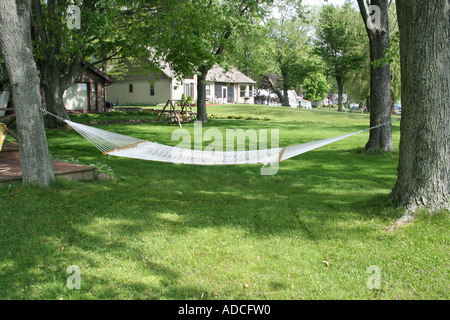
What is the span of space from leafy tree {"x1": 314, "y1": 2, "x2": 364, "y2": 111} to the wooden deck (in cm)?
2630

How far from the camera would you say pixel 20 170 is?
515 cm

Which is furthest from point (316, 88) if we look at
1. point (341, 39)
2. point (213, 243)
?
point (213, 243)

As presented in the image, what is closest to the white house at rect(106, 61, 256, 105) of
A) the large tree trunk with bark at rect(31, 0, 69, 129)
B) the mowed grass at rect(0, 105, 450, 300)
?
the large tree trunk with bark at rect(31, 0, 69, 129)

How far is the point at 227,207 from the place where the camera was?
449cm

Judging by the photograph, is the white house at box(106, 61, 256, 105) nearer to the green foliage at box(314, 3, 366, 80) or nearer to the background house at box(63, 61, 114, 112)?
the background house at box(63, 61, 114, 112)

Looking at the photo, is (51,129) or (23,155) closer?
(23,155)

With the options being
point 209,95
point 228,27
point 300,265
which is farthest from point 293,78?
point 300,265

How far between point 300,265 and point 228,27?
42.1ft

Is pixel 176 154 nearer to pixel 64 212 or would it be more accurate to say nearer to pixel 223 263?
pixel 64 212

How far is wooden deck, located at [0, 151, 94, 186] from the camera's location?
482 centimetres

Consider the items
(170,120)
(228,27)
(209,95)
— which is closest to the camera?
(228,27)

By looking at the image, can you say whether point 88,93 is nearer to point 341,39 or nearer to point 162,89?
point 162,89

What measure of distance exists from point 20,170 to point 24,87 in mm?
1177

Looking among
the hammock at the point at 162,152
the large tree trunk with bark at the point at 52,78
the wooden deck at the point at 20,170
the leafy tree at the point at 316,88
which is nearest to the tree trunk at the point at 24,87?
the wooden deck at the point at 20,170
